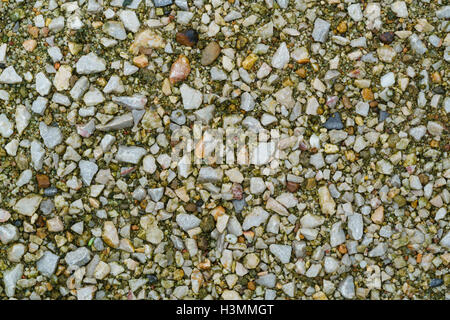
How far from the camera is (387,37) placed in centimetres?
303

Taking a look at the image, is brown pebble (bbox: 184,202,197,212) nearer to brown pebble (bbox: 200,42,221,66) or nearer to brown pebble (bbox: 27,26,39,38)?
brown pebble (bbox: 200,42,221,66)

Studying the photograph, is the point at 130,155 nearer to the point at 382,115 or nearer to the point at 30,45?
the point at 30,45

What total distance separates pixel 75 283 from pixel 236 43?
185 cm

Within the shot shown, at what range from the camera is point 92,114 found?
2975 millimetres

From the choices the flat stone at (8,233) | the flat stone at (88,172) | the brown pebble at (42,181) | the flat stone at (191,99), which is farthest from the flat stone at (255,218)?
the flat stone at (8,233)

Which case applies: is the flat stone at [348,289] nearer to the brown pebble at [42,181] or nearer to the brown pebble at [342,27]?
the brown pebble at [342,27]

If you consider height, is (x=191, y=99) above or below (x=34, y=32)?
below

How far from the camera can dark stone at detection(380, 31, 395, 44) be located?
9.95ft

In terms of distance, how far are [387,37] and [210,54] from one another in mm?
1167

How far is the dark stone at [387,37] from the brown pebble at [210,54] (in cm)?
108

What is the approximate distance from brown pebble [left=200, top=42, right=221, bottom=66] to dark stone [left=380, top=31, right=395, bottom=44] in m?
1.08

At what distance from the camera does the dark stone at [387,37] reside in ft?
9.95

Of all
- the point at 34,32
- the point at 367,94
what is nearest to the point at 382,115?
the point at 367,94

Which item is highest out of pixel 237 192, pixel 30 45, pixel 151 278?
pixel 30 45
